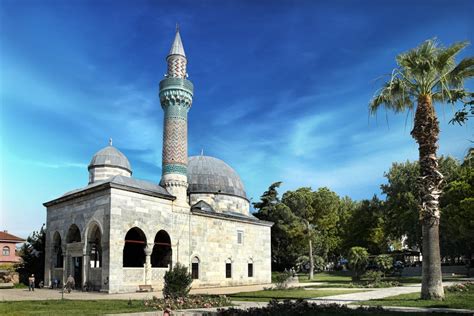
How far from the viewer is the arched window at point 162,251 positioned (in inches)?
1038

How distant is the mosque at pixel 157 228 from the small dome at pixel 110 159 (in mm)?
71

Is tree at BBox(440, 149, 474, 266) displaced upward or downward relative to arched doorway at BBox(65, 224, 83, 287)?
upward

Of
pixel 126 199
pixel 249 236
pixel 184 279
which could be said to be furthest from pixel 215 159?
pixel 184 279

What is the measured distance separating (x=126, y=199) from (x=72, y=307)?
382 inches

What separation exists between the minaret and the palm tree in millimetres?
14881

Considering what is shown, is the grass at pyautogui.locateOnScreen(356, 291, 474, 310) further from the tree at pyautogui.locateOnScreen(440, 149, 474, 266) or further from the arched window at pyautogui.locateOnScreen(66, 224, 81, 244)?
the arched window at pyautogui.locateOnScreen(66, 224, 81, 244)

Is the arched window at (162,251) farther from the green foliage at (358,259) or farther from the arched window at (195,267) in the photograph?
the green foliage at (358,259)

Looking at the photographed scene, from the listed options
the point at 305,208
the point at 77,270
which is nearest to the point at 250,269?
the point at 305,208

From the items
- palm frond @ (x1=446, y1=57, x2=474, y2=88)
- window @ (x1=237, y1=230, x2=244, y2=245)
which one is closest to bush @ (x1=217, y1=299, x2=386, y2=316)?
palm frond @ (x1=446, y1=57, x2=474, y2=88)

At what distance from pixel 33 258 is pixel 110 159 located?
9.51 meters

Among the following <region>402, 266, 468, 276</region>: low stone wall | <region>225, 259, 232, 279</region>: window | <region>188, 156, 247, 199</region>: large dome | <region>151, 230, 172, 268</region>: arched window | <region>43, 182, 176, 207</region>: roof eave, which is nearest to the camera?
<region>43, 182, 176, 207</region>: roof eave

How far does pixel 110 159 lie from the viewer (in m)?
30.4

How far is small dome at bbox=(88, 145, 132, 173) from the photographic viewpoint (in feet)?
99.2

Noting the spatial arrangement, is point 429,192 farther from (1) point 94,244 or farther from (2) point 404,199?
(2) point 404,199
